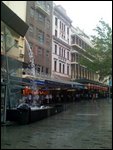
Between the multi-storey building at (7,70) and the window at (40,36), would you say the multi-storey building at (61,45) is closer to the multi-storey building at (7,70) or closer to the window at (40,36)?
the window at (40,36)

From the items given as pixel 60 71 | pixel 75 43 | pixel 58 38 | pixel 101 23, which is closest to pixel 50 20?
pixel 58 38

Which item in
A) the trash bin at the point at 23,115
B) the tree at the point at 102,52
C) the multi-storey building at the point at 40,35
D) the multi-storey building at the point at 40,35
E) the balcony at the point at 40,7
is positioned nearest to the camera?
the trash bin at the point at 23,115

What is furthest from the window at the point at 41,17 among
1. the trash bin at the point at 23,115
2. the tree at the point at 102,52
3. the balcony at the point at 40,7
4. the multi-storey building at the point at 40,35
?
the trash bin at the point at 23,115

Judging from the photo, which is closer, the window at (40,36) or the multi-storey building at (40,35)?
the multi-storey building at (40,35)

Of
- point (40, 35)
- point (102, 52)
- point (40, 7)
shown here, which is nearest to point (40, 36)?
point (40, 35)

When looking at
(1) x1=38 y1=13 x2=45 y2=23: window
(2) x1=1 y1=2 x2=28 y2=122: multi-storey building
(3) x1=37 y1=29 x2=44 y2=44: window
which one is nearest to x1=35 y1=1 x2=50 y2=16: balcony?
(1) x1=38 y1=13 x2=45 y2=23: window

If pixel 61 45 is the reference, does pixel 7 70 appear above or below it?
below

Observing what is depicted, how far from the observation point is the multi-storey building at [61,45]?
61500mm

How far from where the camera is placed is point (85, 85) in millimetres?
55344

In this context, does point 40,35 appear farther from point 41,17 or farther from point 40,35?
point 41,17

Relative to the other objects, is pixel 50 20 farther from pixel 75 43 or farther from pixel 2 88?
pixel 2 88

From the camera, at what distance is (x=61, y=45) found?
65.4 m

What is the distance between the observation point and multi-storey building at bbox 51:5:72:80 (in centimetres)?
6150

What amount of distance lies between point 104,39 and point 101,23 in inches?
75.5
